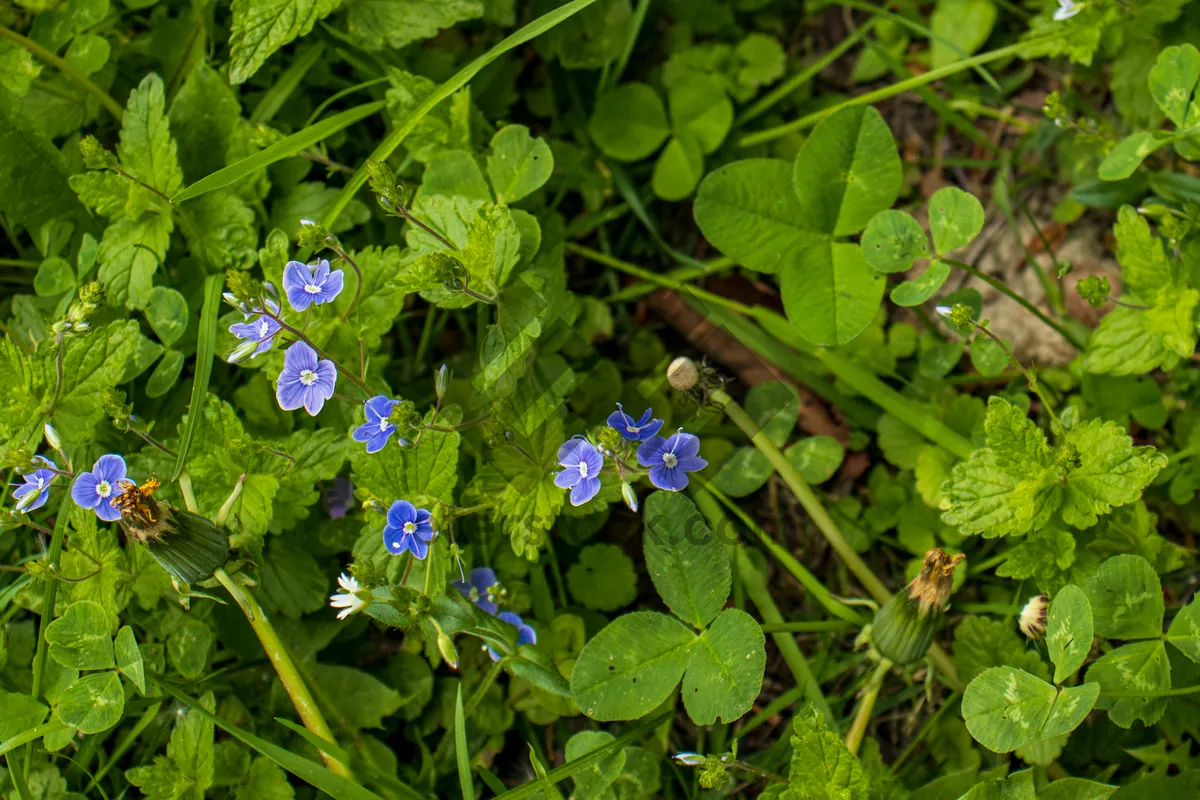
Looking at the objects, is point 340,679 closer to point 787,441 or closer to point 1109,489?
point 787,441

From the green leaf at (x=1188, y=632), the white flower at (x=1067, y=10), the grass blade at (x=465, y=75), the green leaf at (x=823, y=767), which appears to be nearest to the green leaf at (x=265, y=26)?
the grass blade at (x=465, y=75)

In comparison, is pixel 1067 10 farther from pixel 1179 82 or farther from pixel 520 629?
pixel 520 629

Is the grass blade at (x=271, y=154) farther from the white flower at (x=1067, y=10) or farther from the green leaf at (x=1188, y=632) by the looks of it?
the green leaf at (x=1188, y=632)

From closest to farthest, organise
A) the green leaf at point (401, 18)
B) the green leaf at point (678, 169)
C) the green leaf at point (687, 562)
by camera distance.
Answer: the green leaf at point (687, 562)
the green leaf at point (401, 18)
the green leaf at point (678, 169)

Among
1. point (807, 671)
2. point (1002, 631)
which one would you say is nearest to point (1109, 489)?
point (1002, 631)

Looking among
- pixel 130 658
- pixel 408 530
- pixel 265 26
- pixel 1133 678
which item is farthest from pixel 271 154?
pixel 1133 678
